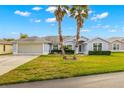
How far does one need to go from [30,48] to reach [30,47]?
0.52 feet

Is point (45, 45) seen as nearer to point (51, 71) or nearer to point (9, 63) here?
point (9, 63)

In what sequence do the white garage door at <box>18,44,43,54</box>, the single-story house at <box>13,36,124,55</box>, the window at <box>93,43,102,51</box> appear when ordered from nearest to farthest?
1. the single-story house at <box>13,36,124,55</box>
2. the white garage door at <box>18,44,43,54</box>
3. the window at <box>93,43,102,51</box>

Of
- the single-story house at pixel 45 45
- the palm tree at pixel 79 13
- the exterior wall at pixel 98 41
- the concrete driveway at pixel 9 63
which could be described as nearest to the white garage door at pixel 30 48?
the single-story house at pixel 45 45

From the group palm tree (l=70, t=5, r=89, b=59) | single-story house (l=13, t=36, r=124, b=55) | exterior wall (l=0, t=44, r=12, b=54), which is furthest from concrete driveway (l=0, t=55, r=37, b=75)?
exterior wall (l=0, t=44, r=12, b=54)

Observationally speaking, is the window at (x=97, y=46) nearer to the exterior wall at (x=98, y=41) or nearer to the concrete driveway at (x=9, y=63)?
the exterior wall at (x=98, y=41)

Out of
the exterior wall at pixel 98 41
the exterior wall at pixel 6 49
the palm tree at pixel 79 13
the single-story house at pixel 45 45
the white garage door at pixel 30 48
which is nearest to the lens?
the palm tree at pixel 79 13

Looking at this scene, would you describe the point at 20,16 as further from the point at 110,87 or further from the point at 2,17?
the point at 110,87

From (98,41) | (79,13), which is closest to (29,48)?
(98,41)

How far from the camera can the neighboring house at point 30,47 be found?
1456 inches

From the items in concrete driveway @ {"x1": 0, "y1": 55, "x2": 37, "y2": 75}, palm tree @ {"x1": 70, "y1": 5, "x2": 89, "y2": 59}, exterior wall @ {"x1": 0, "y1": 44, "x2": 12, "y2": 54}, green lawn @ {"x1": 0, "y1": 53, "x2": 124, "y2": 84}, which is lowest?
green lawn @ {"x1": 0, "y1": 53, "x2": 124, "y2": 84}

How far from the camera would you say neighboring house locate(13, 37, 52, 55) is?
36994 millimetres

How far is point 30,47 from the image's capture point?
37.7 metres

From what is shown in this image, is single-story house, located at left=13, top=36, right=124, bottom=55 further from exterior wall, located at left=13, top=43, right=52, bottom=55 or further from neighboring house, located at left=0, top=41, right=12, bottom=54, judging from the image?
neighboring house, located at left=0, top=41, right=12, bottom=54

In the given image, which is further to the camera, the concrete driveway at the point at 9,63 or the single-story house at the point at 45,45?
the single-story house at the point at 45,45
